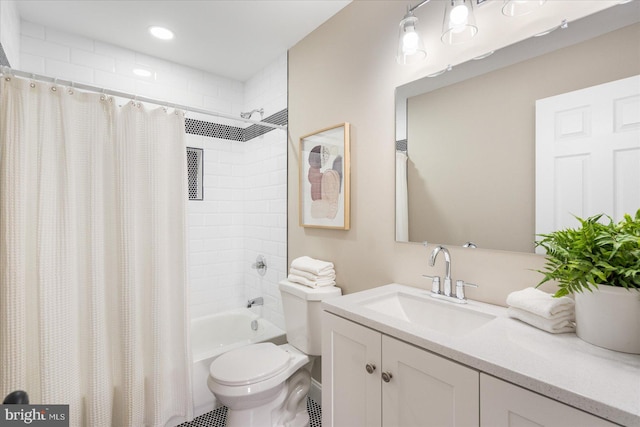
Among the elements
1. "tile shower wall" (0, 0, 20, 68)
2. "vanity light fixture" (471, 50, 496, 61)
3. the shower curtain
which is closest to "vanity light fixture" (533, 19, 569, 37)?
"vanity light fixture" (471, 50, 496, 61)

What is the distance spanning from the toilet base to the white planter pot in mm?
1502

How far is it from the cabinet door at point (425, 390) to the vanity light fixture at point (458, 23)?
128 cm

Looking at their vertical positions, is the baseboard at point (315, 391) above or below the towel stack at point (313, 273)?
below

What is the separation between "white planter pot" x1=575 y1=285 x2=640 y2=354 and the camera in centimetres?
79

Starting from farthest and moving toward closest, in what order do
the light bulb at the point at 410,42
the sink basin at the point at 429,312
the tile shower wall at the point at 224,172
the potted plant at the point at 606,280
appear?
the tile shower wall at the point at 224,172 → the light bulb at the point at 410,42 → the sink basin at the point at 429,312 → the potted plant at the point at 606,280

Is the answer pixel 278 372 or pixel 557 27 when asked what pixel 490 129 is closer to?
pixel 557 27

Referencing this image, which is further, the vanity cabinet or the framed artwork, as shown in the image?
the framed artwork

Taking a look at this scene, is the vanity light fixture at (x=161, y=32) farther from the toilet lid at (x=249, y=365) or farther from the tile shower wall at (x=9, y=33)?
the toilet lid at (x=249, y=365)

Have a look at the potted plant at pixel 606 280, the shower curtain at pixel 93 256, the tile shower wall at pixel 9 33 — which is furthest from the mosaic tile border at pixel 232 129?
the potted plant at pixel 606 280

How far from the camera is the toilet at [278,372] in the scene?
61.9 inches

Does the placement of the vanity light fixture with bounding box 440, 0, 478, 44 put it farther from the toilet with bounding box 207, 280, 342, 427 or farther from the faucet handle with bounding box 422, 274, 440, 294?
the toilet with bounding box 207, 280, 342, 427

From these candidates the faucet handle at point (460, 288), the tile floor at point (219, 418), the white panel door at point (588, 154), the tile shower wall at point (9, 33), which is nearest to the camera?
the white panel door at point (588, 154)

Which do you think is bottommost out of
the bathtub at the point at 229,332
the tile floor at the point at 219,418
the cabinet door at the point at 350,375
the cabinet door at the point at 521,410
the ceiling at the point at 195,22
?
the tile floor at the point at 219,418

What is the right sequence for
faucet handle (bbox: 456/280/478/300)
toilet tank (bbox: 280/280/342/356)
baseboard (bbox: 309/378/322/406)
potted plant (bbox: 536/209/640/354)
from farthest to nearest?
baseboard (bbox: 309/378/322/406) < toilet tank (bbox: 280/280/342/356) < faucet handle (bbox: 456/280/478/300) < potted plant (bbox: 536/209/640/354)
